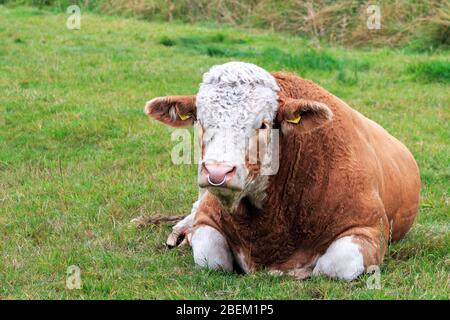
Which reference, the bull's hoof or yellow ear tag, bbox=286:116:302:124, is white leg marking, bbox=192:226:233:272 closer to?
the bull's hoof

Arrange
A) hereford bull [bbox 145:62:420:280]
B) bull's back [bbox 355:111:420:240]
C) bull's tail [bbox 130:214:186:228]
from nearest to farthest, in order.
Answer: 1. hereford bull [bbox 145:62:420:280]
2. bull's back [bbox 355:111:420:240]
3. bull's tail [bbox 130:214:186:228]

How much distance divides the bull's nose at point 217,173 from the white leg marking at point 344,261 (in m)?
1.08

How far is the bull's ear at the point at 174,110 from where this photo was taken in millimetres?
5867

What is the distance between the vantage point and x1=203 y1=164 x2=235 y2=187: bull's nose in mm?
5164

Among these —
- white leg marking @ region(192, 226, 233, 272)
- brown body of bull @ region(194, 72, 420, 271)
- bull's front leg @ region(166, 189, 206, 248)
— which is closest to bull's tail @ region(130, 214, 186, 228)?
bull's front leg @ region(166, 189, 206, 248)

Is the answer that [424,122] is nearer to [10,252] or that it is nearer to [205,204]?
[205,204]

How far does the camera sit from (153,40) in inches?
659

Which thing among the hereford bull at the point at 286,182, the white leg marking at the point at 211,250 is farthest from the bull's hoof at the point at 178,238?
the white leg marking at the point at 211,250

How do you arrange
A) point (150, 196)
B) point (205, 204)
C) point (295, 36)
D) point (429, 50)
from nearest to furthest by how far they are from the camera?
point (205, 204)
point (150, 196)
point (429, 50)
point (295, 36)

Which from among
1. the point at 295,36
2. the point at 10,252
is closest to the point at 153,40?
the point at 295,36

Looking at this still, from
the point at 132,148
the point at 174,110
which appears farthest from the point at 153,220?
the point at 132,148

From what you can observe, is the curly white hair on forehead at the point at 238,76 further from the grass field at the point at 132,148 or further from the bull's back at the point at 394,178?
the grass field at the point at 132,148

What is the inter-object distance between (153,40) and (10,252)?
10.4 metres

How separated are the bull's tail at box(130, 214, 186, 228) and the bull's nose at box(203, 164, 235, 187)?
233 cm
